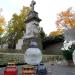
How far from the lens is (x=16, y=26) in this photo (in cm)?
4331

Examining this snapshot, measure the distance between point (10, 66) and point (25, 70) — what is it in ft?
1.17

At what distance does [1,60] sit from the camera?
18.2 m

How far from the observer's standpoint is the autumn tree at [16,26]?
4254cm

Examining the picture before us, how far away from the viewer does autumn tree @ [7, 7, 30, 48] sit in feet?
140

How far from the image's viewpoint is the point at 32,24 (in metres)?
27.4

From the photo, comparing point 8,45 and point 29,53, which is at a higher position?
point 8,45

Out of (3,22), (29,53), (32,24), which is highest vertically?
(3,22)

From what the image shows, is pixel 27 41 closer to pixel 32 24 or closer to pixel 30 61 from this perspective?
pixel 32 24

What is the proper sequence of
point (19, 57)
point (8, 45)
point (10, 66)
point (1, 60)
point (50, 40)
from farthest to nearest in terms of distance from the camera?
point (8, 45), point (50, 40), point (19, 57), point (1, 60), point (10, 66)

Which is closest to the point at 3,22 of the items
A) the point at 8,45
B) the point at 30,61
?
the point at 8,45

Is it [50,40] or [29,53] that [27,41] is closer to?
[50,40]

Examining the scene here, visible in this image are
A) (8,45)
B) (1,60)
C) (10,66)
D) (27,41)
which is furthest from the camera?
(8,45)

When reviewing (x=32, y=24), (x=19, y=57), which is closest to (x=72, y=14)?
(x=32, y=24)

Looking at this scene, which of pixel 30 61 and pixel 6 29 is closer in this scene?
pixel 30 61
